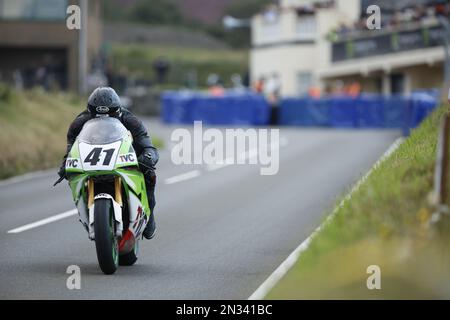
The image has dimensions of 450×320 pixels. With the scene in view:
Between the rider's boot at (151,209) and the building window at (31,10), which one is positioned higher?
the building window at (31,10)

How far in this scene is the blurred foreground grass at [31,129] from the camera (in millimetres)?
25156

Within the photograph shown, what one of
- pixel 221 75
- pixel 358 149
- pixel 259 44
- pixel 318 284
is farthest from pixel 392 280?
pixel 221 75

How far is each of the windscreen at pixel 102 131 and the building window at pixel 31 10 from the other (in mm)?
53035

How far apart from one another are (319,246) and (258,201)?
30.9 feet

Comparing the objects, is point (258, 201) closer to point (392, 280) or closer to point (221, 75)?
point (392, 280)

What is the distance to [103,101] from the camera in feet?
36.3

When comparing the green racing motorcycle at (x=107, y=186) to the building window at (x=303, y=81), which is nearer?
the green racing motorcycle at (x=107, y=186)

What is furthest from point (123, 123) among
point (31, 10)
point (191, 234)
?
point (31, 10)

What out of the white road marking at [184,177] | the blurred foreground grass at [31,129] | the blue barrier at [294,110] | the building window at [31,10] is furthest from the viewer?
the building window at [31,10]

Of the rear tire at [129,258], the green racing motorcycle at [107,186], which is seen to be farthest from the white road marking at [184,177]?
the green racing motorcycle at [107,186]

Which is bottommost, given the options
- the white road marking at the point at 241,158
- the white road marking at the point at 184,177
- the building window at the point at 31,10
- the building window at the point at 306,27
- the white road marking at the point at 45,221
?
the white road marking at the point at 241,158

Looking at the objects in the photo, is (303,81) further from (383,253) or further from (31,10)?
(383,253)

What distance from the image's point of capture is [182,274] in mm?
11008

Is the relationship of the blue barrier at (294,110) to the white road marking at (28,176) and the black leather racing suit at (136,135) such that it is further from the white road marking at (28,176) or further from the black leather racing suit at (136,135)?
the black leather racing suit at (136,135)
